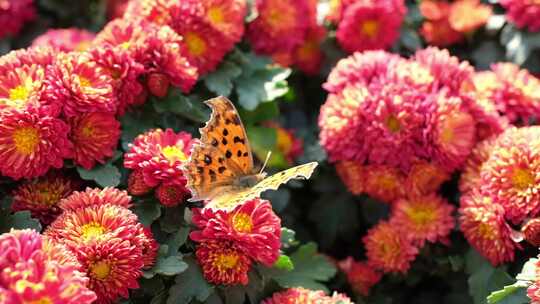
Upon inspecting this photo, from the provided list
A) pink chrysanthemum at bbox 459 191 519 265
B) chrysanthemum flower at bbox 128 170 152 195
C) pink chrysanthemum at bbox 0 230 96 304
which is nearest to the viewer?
pink chrysanthemum at bbox 0 230 96 304

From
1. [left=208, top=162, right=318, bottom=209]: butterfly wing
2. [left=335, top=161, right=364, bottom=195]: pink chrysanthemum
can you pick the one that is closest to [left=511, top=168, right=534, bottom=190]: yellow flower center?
[left=335, top=161, right=364, bottom=195]: pink chrysanthemum

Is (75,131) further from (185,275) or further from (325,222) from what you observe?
(325,222)

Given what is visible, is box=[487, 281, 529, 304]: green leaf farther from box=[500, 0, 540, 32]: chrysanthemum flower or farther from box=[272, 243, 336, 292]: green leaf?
box=[500, 0, 540, 32]: chrysanthemum flower

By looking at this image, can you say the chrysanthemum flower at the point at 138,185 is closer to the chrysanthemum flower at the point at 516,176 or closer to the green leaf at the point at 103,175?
the green leaf at the point at 103,175

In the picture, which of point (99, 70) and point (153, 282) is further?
point (99, 70)

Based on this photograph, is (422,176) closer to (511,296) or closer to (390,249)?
(390,249)

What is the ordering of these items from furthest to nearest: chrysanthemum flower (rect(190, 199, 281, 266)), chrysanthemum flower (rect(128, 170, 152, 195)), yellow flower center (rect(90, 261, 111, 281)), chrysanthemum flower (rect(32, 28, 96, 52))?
chrysanthemum flower (rect(32, 28, 96, 52)) < chrysanthemum flower (rect(128, 170, 152, 195)) < chrysanthemum flower (rect(190, 199, 281, 266)) < yellow flower center (rect(90, 261, 111, 281))

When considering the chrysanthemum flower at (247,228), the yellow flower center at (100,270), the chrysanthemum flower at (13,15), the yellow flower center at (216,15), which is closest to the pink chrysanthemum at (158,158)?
the chrysanthemum flower at (247,228)

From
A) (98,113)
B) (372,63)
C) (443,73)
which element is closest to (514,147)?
(443,73)
